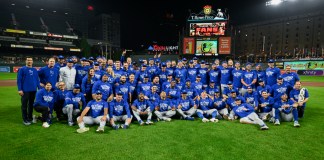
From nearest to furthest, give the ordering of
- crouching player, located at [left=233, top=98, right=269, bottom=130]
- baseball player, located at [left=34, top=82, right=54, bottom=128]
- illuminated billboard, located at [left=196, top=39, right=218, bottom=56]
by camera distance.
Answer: baseball player, located at [left=34, top=82, right=54, bottom=128]
crouching player, located at [left=233, top=98, right=269, bottom=130]
illuminated billboard, located at [left=196, top=39, right=218, bottom=56]

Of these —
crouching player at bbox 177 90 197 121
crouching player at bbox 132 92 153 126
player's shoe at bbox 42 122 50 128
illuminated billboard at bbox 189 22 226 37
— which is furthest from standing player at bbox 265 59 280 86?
illuminated billboard at bbox 189 22 226 37

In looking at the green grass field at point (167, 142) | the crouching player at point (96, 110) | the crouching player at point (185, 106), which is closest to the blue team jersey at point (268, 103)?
the green grass field at point (167, 142)

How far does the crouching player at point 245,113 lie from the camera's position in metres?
8.12

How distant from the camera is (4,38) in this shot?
53.5 metres

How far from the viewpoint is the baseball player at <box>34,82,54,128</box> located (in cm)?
771

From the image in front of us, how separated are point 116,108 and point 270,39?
101889 mm

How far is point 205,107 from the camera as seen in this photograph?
9266mm

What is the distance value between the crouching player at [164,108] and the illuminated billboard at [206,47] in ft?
99.9

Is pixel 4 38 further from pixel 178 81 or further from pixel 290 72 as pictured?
pixel 290 72

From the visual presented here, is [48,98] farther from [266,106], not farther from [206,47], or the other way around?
[206,47]

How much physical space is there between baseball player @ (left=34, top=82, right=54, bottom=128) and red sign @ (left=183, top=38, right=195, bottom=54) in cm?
3280

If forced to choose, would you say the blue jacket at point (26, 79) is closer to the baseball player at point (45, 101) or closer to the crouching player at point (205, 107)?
the baseball player at point (45, 101)

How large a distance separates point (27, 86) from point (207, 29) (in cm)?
3442

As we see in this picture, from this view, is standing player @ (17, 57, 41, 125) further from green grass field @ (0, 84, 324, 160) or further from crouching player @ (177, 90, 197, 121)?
crouching player @ (177, 90, 197, 121)
